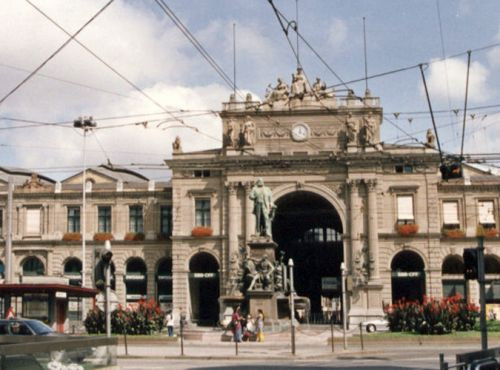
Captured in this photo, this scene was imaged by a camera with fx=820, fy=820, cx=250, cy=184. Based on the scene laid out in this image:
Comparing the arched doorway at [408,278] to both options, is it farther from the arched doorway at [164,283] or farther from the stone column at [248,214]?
the arched doorway at [164,283]

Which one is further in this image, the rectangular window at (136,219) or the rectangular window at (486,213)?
the rectangular window at (136,219)

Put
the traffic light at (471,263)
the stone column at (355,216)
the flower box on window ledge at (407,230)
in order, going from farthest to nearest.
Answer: the flower box on window ledge at (407,230)
the stone column at (355,216)
the traffic light at (471,263)

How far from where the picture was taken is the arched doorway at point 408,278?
234 feet

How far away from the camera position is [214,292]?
75.5 meters

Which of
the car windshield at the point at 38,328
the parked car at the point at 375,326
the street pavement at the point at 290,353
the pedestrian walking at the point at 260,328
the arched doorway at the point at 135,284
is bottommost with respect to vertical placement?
the parked car at the point at 375,326

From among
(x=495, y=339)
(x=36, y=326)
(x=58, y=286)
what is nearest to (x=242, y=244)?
(x=58, y=286)

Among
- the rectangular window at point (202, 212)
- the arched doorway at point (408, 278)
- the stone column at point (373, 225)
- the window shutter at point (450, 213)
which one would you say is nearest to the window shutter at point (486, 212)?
the window shutter at point (450, 213)

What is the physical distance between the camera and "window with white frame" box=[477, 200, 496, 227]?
72.3 meters

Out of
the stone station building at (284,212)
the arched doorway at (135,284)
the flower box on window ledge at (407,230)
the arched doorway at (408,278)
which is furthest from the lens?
the arched doorway at (135,284)

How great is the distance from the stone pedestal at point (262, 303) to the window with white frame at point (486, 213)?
36235 mm

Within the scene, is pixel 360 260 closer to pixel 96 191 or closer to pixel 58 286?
pixel 96 191

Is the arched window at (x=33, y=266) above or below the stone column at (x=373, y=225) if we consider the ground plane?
below

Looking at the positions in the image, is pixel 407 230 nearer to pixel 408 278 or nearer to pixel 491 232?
pixel 408 278

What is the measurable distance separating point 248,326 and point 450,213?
1554 inches
